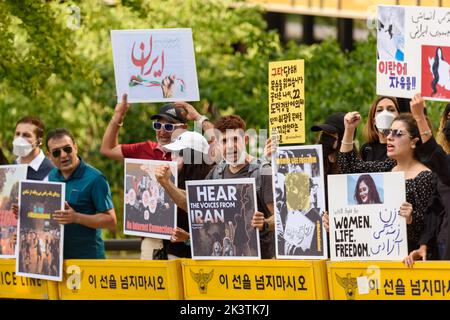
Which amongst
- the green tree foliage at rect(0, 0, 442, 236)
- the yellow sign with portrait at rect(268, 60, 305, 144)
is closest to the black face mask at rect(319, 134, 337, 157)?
the yellow sign with portrait at rect(268, 60, 305, 144)

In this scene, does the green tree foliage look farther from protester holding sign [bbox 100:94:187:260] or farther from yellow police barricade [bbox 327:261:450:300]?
yellow police barricade [bbox 327:261:450:300]

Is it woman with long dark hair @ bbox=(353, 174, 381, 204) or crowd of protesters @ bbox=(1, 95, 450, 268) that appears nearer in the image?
crowd of protesters @ bbox=(1, 95, 450, 268)

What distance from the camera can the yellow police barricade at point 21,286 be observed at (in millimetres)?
10570

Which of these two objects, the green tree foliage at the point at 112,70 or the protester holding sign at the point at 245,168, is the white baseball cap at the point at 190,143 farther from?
the green tree foliage at the point at 112,70

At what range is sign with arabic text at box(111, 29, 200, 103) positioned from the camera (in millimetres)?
10570

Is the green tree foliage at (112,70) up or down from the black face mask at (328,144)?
up

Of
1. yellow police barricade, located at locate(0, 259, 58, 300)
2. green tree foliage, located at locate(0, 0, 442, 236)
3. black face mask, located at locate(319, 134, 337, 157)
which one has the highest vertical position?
green tree foliage, located at locate(0, 0, 442, 236)

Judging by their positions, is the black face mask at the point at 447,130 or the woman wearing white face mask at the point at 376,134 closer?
the black face mask at the point at 447,130

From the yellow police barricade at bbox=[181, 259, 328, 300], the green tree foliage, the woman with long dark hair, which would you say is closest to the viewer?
the woman with long dark hair

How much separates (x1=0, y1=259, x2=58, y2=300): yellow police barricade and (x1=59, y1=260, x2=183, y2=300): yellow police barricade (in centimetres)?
11

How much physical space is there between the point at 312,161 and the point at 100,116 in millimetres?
9538

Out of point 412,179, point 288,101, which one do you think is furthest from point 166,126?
point 412,179

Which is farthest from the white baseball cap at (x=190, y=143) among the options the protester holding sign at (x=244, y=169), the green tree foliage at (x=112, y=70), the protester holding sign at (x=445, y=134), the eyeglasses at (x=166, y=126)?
the green tree foliage at (x=112, y=70)

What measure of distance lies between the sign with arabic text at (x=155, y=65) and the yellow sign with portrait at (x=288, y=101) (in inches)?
36.8
